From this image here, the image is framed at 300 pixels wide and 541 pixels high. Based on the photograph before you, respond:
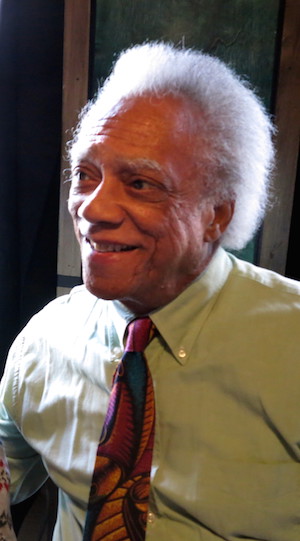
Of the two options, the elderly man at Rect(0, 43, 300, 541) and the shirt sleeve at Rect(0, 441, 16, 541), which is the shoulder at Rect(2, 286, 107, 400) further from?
the shirt sleeve at Rect(0, 441, 16, 541)

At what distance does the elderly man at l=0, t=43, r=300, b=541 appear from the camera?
900 millimetres

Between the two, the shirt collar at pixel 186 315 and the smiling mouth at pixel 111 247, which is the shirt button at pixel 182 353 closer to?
the shirt collar at pixel 186 315

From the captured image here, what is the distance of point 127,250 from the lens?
91cm

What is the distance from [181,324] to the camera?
1020mm

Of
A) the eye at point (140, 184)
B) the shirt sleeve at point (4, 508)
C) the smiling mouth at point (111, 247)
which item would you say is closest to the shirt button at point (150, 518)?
the shirt sleeve at point (4, 508)

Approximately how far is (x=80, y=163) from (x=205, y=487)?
24.7 inches

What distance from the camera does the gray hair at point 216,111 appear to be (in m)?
0.93

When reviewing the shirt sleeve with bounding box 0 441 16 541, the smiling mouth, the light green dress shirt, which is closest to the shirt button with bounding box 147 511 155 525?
the light green dress shirt

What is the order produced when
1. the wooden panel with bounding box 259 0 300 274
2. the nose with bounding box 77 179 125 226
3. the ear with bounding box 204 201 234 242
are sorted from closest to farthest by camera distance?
the nose with bounding box 77 179 125 226 → the ear with bounding box 204 201 234 242 → the wooden panel with bounding box 259 0 300 274

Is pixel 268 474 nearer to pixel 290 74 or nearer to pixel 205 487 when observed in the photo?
pixel 205 487

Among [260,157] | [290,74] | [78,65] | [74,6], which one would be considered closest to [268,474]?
[260,157]

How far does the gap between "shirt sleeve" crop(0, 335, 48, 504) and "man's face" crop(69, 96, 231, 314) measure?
0.39 m

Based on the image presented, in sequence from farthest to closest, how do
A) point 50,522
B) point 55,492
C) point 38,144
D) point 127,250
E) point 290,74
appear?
point 38,144 → point 290,74 → point 55,492 → point 50,522 → point 127,250

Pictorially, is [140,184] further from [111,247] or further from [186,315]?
[186,315]
